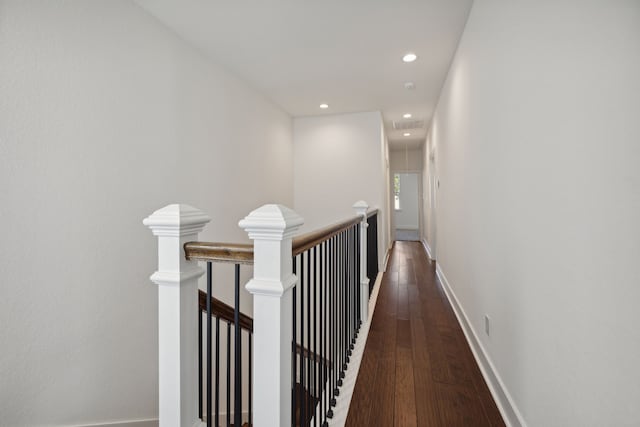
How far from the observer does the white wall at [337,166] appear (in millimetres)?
4891

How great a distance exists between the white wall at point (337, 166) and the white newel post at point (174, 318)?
13.4 feet

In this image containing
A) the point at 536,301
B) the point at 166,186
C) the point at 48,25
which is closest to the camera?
the point at 536,301

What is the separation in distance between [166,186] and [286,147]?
274 centimetres

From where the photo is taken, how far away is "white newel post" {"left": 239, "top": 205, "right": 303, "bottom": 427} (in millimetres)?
837

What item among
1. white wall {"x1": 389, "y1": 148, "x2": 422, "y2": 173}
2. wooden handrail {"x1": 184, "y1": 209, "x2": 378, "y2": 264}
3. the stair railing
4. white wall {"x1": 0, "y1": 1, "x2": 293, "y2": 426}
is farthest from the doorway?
wooden handrail {"x1": 184, "y1": 209, "x2": 378, "y2": 264}

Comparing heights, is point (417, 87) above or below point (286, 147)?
above

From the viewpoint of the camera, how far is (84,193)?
1924 millimetres

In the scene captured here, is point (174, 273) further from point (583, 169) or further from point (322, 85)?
point (322, 85)

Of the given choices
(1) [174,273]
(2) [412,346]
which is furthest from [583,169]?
(2) [412,346]

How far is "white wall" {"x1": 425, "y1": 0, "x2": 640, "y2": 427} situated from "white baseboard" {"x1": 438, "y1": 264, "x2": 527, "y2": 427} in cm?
4

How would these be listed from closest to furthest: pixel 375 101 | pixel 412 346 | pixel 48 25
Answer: pixel 48 25, pixel 412 346, pixel 375 101

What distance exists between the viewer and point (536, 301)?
47.6 inches

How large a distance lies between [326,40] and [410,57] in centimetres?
94

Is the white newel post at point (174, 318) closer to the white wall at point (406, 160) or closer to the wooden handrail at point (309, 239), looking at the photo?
the wooden handrail at point (309, 239)
